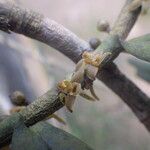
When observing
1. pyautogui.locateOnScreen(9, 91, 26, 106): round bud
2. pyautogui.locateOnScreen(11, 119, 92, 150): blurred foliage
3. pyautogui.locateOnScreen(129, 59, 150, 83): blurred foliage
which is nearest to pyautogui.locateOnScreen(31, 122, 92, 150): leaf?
pyautogui.locateOnScreen(11, 119, 92, 150): blurred foliage

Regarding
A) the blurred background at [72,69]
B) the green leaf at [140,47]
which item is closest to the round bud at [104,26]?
the green leaf at [140,47]

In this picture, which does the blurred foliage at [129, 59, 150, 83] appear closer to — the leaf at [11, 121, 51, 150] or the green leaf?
the green leaf

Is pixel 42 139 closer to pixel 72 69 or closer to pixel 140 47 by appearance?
pixel 140 47

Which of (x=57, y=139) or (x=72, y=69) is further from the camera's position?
(x=72, y=69)

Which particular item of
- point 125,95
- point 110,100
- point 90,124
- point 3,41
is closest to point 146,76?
point 125,95

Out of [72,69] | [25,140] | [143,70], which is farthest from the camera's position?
[72,69]

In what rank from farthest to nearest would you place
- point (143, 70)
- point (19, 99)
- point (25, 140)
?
point (143, 70), point (19, 99), point (25, 140)

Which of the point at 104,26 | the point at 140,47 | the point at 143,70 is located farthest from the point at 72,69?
the point at 140,47

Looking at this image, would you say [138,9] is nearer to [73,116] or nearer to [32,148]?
[32,148]
